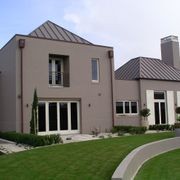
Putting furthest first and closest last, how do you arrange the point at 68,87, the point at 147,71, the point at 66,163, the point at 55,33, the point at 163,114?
the point at 147,71 → the point at 163,114 → the point at 55,33 → the point at 68,87 → the point at 66,163

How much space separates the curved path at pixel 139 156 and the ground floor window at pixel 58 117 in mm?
8424

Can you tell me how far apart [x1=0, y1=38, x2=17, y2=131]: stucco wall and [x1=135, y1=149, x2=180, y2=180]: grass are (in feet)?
35.3

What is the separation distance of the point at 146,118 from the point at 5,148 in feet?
44.8

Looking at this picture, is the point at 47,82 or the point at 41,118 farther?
the point at 47,82

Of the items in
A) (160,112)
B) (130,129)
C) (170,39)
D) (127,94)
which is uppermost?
(170,39)

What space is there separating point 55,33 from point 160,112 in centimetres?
1073

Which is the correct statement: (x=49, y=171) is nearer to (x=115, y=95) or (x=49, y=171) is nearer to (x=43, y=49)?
(x=43, y=49)

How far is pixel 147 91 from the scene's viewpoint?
86.3 feet

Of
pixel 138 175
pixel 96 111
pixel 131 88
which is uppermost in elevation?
pixel 131 88

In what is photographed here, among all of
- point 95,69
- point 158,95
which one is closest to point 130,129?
point 95,69

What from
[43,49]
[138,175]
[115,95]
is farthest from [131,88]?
[138,175]

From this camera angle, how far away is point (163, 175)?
920cm

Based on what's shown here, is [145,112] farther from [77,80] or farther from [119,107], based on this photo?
[77,80]

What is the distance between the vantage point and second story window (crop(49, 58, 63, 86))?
2183cm
